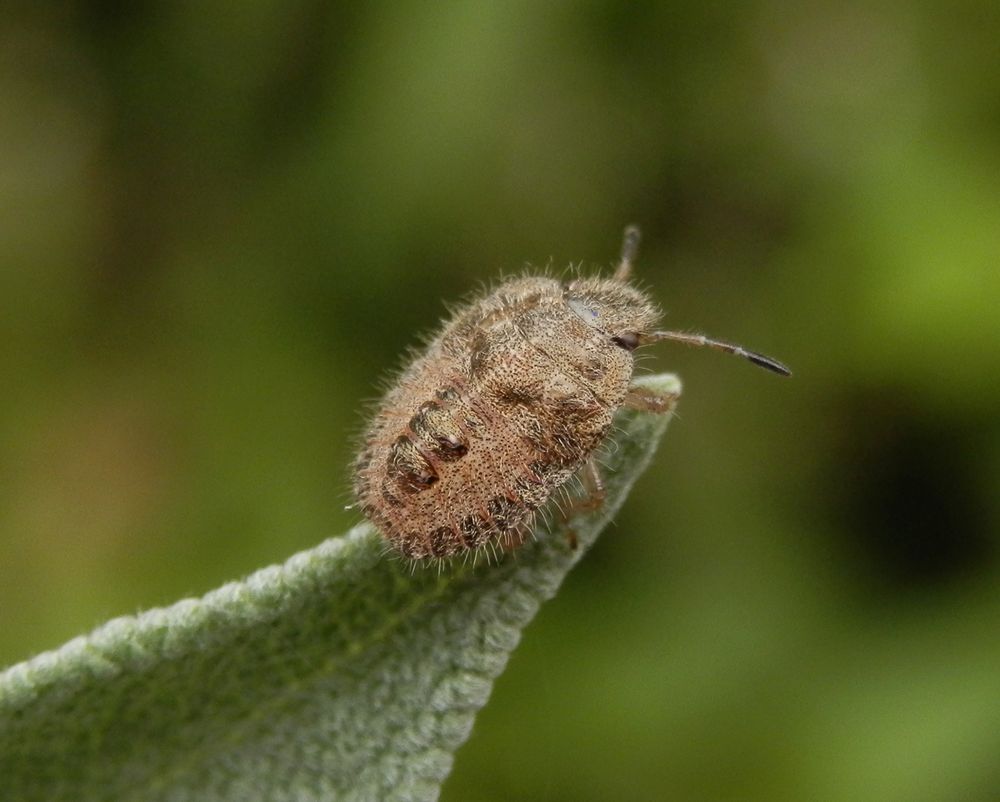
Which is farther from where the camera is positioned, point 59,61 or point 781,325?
point 59,61

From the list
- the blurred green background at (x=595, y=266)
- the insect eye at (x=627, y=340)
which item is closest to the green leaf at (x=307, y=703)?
the insect eye at (x=627, y=340)

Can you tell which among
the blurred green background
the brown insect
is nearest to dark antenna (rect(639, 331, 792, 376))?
the brown insect

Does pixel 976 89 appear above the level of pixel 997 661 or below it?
above

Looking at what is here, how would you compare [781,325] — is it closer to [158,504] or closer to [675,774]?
[675,774]

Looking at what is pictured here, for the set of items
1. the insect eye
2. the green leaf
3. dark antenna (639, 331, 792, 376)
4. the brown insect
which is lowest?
the green leaf

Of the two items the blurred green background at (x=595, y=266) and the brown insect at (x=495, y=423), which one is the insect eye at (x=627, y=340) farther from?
the blurred green background at (x=595, y=266)

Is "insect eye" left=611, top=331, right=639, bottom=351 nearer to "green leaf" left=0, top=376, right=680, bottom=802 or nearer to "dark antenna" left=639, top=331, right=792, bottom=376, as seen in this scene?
"dark antenna" left=639, top=331, right=792, bottom=376

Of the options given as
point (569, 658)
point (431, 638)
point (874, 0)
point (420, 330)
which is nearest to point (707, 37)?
point (874, 0)

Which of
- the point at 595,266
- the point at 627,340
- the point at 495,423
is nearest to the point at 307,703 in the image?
the point at 495,423
